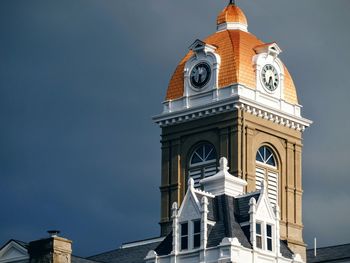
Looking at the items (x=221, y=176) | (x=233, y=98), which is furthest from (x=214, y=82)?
(x=221, y=176)

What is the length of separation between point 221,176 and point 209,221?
4249 millimetres

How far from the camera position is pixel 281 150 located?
107 m

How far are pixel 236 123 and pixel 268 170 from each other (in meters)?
4.29

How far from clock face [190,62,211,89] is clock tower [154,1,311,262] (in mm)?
70

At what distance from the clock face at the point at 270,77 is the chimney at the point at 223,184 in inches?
675

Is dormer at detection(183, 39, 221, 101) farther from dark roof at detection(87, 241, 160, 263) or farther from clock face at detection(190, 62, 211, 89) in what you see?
dark roof at detection(87, 241, 160, 263)

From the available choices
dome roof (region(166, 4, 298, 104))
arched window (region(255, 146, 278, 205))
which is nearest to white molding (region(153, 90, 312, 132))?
dome roof (region(166, 4, 298, 104))

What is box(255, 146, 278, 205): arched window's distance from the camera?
105 m

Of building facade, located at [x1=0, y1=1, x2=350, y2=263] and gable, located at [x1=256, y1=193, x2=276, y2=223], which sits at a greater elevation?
building facade, located at [x1=0, y1=1, x2=350, y2=263]

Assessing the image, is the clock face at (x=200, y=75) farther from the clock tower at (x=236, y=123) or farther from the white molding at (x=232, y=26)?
the white molding at (x=232, y=26)

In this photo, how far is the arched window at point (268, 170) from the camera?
343 feet

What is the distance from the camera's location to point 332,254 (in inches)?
3814

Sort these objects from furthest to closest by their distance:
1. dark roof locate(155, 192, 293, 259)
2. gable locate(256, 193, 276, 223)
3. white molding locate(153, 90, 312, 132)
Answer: white molding locate(153, 90, 312, 132)
gable locate(256, 193, 276, 223)
dark roof locate(155, 192, 293, 259)

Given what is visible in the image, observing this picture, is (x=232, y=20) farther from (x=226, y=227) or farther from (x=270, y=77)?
(x=226, y=227)
